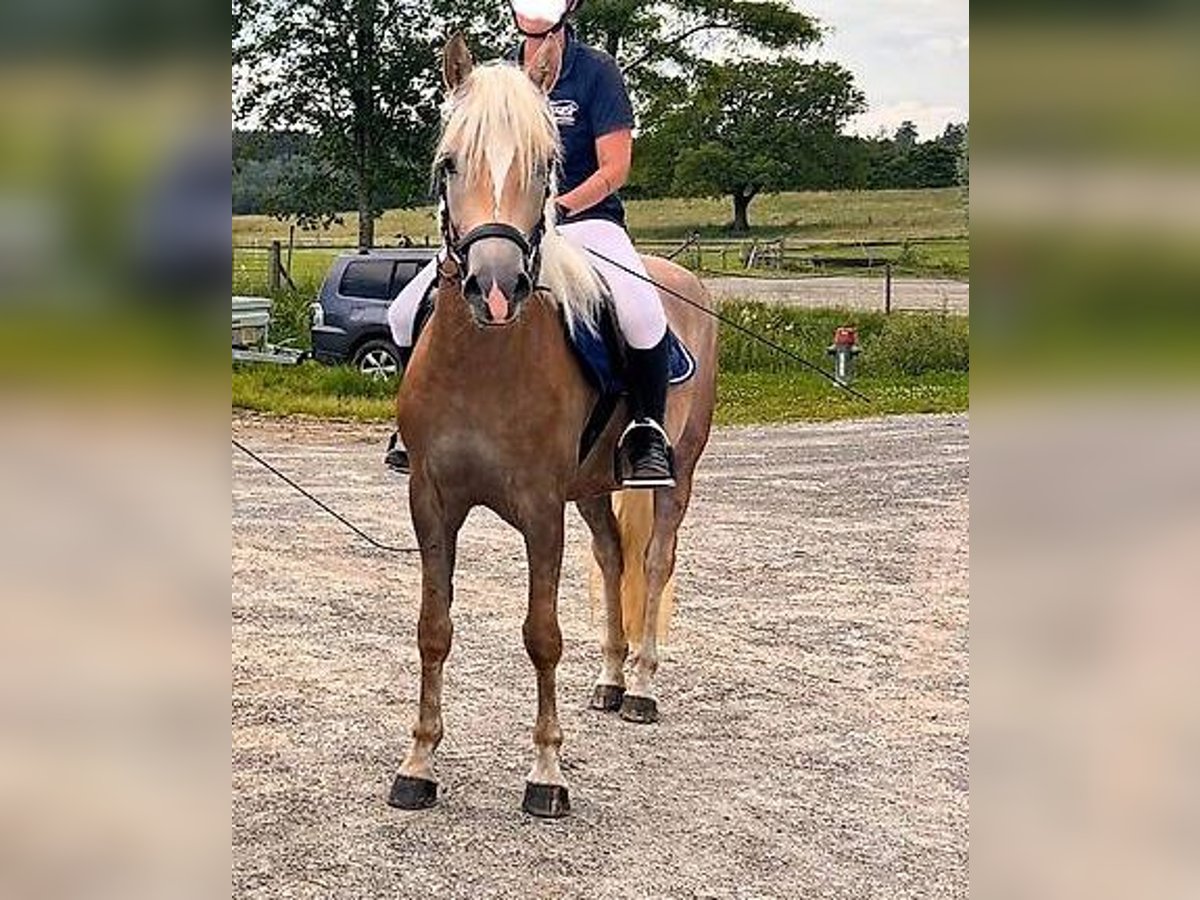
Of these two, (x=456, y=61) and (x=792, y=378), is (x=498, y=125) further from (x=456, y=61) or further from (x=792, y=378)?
(x=792, y=378)

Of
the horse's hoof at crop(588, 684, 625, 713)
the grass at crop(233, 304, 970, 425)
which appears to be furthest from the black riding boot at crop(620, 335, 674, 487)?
→ the grass at crop(233, 304, 970, 425)

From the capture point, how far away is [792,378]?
17891 millimetres

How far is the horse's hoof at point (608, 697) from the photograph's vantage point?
17.6 ft

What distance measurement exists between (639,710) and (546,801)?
3.35 feet

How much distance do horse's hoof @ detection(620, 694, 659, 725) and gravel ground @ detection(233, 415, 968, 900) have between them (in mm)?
42

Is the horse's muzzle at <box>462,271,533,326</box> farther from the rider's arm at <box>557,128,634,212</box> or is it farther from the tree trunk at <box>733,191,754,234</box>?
the tree trunk at <box>733,191,754,234</box>

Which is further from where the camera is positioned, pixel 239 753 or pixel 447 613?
pixel 239 753

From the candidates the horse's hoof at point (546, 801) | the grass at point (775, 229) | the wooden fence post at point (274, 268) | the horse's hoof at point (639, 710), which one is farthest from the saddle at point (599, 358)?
the grass at point (775, 229)

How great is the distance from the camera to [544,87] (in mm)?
3971
